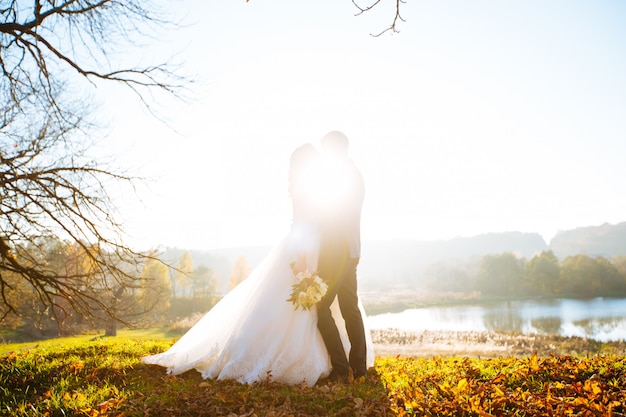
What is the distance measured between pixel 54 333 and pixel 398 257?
170 m

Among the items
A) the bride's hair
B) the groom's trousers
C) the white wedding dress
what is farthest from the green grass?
the bride's hair

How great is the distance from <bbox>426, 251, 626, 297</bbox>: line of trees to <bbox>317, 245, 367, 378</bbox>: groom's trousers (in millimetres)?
79784

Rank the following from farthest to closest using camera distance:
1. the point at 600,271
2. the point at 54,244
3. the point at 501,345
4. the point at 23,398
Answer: the point at 600,271, the point at 501,345, the point at 54,244, the point at 23,398

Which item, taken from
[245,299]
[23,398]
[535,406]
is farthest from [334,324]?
[23,398]

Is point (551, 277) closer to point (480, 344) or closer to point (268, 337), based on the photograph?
point (480, 344)

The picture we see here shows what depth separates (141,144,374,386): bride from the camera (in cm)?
412

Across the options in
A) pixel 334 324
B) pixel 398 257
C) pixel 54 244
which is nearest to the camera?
pixel 334 324

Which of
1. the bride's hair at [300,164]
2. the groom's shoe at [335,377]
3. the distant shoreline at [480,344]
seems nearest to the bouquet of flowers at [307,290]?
the groom's shoe at [335,377]

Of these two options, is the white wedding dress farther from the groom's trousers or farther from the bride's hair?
the bride's hair

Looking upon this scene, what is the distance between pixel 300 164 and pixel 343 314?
180cm

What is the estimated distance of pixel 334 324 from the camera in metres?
4.32

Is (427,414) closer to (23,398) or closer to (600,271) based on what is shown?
(23,398)

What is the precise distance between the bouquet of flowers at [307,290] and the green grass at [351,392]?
2.75ft

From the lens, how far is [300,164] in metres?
4.50
